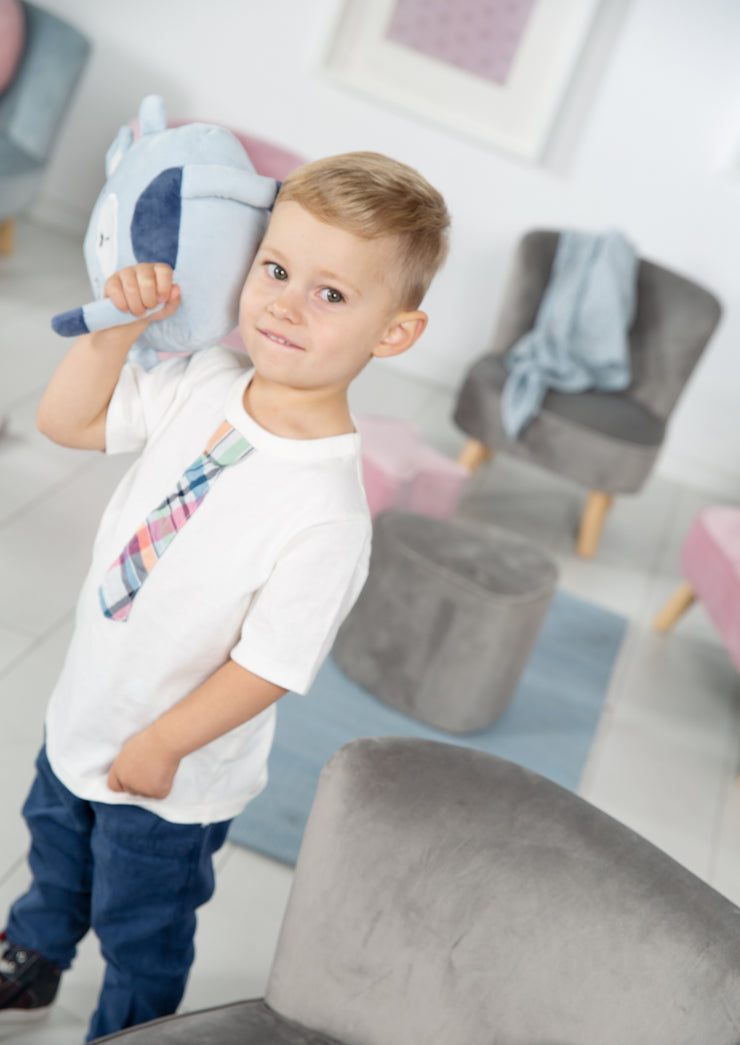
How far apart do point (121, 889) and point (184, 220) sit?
2.26 ft

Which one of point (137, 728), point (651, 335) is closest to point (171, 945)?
point (137, 728)

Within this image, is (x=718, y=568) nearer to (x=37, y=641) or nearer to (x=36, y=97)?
(x=37, y=641)

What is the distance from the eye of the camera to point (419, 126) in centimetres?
382

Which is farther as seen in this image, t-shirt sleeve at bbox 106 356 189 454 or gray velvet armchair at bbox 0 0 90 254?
gray velvet armchair at bbox 0 0 90 254

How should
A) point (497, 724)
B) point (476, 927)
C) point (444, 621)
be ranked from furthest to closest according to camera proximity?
point (497, 724) < point (444, 621) < point (476, 927)

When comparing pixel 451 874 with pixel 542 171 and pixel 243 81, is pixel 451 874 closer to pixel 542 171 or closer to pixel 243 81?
pixel 542 171

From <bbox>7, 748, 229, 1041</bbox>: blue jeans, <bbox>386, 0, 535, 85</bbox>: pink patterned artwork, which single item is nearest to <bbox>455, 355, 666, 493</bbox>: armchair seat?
<bbox>386, 0, 535, 85</bbox>: pink patterned artwork

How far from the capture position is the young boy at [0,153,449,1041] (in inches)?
36.3

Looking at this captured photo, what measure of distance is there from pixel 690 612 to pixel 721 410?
3.47 feet

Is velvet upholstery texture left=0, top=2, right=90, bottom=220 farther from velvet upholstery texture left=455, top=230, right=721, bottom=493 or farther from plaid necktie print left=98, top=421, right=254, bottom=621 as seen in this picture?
plaid necktie print left=98, top=421, right=254, bottom=621

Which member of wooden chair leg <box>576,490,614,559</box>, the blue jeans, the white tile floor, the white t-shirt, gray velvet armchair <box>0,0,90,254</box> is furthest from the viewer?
gray velvet armchair <box>0,0,90,254</box>

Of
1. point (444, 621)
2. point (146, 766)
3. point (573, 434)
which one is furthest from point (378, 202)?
point (573, 434)

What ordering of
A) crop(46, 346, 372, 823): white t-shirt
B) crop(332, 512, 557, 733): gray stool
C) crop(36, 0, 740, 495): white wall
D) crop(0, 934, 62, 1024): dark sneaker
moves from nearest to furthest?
crop(46, 346, 372, 823): white t-shirt < crop(0, 934, 62, 1024): dark sneaker < crop(332, 512, 557, 733): gray stool < crop(36, 0, 740, 495): white wall

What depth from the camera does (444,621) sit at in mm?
2215
